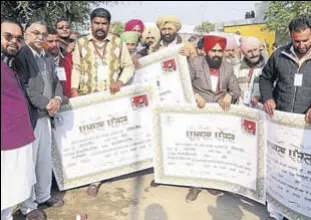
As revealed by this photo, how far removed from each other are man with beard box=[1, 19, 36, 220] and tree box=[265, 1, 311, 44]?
1160cm

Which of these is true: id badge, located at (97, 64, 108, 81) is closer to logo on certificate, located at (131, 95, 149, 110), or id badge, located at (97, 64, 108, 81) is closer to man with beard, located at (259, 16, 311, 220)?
logo on certificate, located at (131, 95, 149, 110)

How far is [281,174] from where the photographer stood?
340 centimetres

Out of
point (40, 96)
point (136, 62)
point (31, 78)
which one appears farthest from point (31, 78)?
point (136, 62)

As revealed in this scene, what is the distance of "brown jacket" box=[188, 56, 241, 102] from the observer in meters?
4.12

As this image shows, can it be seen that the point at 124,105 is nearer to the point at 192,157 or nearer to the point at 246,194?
the point at 192,157

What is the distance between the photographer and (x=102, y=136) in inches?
167

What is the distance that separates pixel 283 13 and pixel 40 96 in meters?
11.7

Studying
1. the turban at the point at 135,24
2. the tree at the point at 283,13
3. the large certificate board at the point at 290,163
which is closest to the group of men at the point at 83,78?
the large certificate board at the point at 290,163

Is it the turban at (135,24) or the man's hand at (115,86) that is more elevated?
the turban at (135,24)

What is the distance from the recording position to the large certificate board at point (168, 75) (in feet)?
14.8

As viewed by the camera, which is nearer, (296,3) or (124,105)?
(124,105)

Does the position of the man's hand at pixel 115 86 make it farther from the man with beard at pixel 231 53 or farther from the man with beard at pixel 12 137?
the man with beard at pixel 231 53

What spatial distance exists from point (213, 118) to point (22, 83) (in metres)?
1.94

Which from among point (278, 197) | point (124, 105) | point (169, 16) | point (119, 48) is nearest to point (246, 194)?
point (278, 197)
